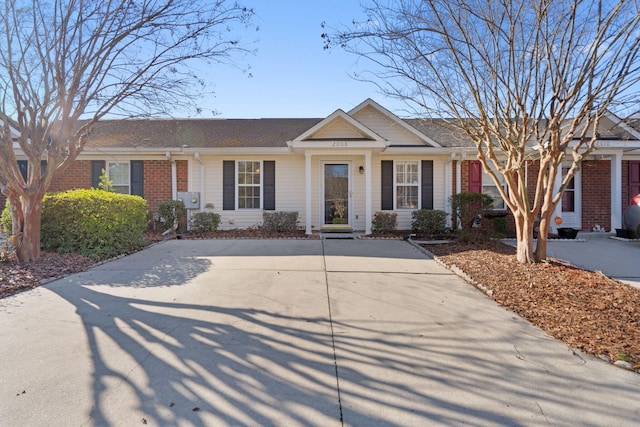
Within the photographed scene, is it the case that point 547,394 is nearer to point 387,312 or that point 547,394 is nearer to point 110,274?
point 387,312

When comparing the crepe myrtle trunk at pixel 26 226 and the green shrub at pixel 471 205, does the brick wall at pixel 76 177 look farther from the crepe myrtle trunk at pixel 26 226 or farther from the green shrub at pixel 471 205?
the green shrub at pixel 471 205

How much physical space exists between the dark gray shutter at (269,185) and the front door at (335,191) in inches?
70.8

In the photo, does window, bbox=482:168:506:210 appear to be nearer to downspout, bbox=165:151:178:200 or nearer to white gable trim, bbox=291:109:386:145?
white gable trim, bbox=291:109:386:145

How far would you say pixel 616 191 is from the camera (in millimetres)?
10656

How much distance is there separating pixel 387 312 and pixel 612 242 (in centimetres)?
976

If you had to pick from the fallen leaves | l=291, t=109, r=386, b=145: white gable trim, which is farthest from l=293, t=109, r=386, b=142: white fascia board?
the fallen leaves

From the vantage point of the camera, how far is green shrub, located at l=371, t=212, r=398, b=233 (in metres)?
10.8

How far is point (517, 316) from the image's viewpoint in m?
3.92

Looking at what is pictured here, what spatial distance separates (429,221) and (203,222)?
7392 millimetres

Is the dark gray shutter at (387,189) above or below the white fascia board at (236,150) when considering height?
below

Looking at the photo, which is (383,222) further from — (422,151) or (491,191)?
(491,191)

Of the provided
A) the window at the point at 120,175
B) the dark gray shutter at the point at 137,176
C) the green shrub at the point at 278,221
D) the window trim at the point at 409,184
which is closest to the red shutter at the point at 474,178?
the window trim at the point at 409,184

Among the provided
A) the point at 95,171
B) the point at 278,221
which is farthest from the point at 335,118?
the point at 95,171

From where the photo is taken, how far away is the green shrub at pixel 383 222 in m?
10.8
